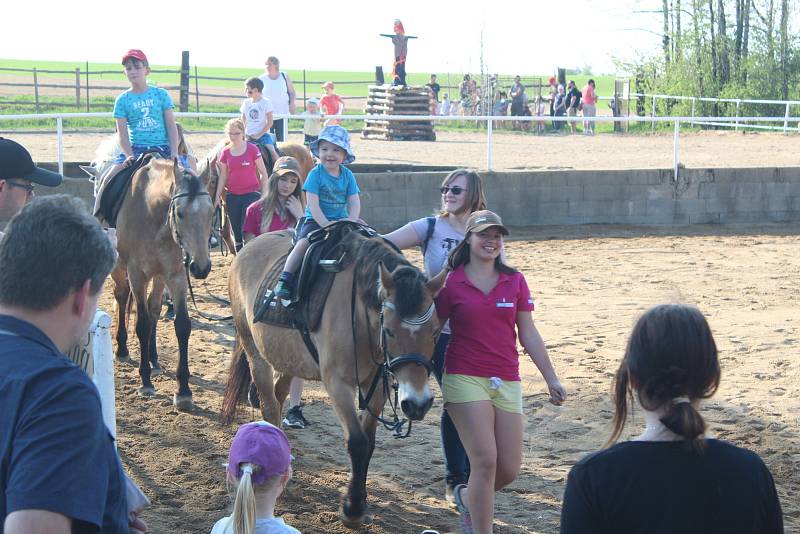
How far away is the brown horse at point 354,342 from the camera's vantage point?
4.57 metres

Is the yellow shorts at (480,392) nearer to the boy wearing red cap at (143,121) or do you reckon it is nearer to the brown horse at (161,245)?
the brown horse at (161,245)

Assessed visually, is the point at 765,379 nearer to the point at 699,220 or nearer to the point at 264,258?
the point at 264,258

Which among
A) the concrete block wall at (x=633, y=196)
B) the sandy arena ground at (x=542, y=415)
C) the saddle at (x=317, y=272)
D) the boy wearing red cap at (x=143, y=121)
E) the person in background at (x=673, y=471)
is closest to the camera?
the person in background at (x=673, y=471)

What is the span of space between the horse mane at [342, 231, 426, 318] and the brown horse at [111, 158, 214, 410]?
2581mm

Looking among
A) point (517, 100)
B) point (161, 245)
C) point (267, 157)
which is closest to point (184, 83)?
point (517, 100)

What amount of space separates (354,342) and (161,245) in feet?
11.5

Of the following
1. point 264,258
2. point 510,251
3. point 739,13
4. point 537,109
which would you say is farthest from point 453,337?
point 739,13

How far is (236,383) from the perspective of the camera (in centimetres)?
673

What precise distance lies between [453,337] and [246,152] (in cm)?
636

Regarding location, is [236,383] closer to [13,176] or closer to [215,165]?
[13,176]

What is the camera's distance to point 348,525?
5211 millimetres

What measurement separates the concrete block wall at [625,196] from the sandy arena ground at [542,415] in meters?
3.40

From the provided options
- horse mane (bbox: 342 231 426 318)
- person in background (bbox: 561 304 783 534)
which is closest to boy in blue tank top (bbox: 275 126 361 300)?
horse mane (bbox: 342 231 426 318)

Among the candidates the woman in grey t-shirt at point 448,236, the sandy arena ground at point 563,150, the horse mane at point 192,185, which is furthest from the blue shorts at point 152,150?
the sandy arena ground at point 563,150
